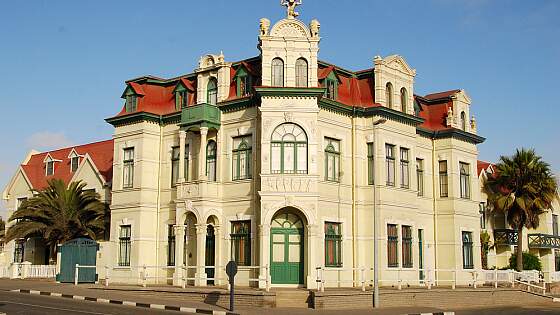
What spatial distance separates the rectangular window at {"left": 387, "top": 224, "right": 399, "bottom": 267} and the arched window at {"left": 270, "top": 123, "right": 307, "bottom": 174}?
616cm

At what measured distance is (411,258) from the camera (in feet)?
114

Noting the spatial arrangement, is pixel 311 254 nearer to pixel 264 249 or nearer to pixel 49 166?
pixel 264 249

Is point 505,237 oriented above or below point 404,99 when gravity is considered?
below

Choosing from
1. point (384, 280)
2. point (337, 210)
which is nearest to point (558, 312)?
point (384, 280)

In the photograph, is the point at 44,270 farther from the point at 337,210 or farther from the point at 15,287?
the point at 337,210

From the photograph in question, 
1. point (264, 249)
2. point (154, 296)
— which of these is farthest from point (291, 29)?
point (154, 296)

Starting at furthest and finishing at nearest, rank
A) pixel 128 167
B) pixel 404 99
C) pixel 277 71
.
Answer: pixel 128 167 < pixel 404 99 < pixel 277 71

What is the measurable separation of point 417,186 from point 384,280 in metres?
6.54

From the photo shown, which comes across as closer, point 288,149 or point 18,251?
point 288,149

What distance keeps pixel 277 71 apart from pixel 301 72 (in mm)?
1093

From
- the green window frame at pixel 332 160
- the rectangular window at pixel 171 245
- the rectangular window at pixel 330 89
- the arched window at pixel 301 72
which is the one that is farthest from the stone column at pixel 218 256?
the rectangular window at pixel 330 89

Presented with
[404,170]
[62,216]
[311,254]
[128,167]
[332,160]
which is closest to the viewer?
[311,254]

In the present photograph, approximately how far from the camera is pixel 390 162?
3422 centimetres

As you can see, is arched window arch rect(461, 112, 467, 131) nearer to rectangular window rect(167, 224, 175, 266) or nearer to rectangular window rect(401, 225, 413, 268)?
rectangular window rect(401, 225, 413, 268)
